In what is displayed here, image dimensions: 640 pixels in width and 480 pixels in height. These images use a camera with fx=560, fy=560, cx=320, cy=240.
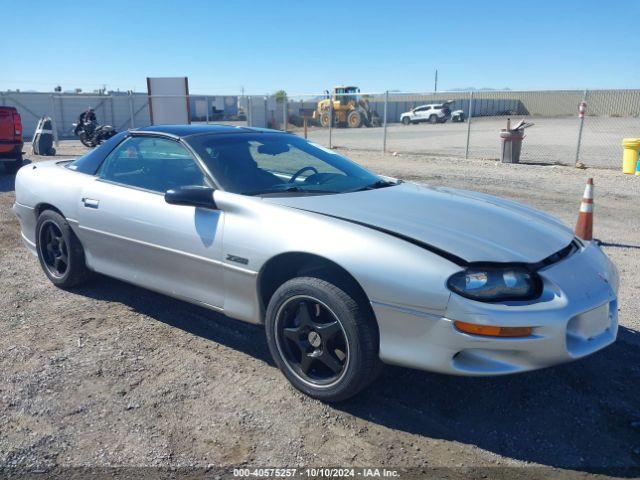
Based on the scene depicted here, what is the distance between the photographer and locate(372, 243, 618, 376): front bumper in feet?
8.71

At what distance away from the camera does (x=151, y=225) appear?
3.79 metres

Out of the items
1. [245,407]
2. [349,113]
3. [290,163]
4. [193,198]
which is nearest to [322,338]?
[245,407]

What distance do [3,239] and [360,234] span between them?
5.58m

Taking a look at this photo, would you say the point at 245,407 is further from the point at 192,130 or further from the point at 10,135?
the point at 10,135

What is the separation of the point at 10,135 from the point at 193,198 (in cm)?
1002

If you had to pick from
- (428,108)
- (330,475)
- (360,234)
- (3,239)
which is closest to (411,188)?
(360,234)

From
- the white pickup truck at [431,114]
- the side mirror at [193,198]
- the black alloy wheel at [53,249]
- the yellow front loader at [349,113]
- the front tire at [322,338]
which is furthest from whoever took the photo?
the white pickup truck at [431,114]

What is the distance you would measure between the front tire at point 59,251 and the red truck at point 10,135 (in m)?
7.89

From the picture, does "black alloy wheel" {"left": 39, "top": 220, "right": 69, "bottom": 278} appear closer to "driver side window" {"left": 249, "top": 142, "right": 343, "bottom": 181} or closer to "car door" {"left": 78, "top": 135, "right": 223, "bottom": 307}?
"car door" {"left": 78, "top": 135, "right": 223, "bottom": 307}

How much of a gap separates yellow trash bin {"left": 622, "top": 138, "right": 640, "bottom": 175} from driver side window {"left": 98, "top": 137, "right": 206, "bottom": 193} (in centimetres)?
1171

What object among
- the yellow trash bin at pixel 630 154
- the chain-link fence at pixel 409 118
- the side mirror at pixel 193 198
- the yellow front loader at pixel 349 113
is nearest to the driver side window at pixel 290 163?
the side mirror at pixel 193 198

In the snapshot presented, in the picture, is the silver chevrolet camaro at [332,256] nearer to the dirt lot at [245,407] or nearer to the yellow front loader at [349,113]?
the dirt lot at [245,407]

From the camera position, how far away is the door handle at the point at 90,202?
422cm

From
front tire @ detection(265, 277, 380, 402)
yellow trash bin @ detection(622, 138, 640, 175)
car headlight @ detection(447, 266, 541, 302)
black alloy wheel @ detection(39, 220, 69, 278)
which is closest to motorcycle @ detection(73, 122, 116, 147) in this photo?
black alloy wheel @ detection(39, 220, 69, 278)
